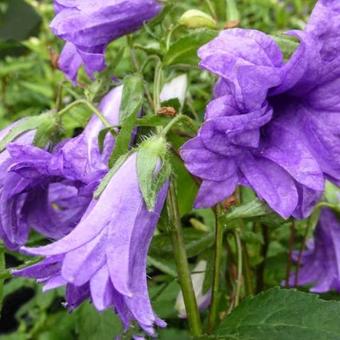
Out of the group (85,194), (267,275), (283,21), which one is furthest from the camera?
(283,21)

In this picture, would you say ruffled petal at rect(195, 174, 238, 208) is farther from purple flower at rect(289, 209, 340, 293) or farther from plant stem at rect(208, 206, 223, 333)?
purple flower at rect(289, 209, 340, 293)

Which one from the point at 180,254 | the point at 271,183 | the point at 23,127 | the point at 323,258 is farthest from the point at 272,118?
the point at 323,258

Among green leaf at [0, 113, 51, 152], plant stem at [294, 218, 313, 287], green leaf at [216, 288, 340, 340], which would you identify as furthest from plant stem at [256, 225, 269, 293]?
green leaf at [0, 113, 51, 152]

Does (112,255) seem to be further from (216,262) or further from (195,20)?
(195,20)

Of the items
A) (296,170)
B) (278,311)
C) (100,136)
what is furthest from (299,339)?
(100,136)

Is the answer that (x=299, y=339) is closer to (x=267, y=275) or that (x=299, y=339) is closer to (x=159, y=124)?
(x=159, y=124)

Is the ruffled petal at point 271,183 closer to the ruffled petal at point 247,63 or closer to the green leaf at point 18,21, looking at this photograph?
the ruffled petal at point 247,63
